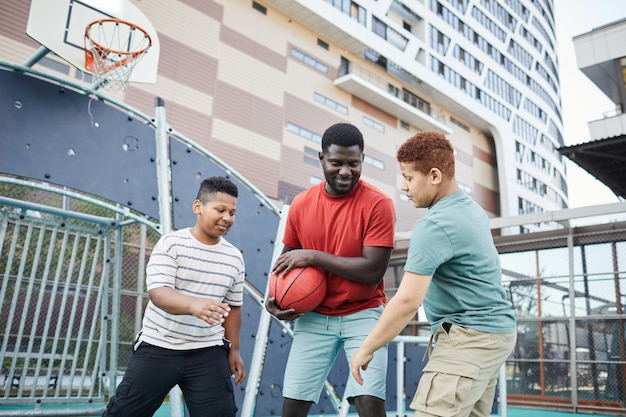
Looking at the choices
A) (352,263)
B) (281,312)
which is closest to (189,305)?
(281,312)

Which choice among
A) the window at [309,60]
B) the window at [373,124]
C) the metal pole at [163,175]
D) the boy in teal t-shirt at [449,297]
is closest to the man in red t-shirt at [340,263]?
the boy in teal t-shirt at [449,297]

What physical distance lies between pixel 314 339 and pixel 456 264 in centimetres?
107

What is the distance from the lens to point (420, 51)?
28.8 meters

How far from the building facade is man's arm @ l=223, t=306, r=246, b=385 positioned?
369 inches

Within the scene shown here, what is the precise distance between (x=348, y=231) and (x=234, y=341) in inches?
44.0

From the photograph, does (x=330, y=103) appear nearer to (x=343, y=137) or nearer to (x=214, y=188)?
(x=214, y=188)

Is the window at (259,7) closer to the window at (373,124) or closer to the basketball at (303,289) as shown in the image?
the window at (373,124)

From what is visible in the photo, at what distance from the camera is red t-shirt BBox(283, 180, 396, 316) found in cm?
292

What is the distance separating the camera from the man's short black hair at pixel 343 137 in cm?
292

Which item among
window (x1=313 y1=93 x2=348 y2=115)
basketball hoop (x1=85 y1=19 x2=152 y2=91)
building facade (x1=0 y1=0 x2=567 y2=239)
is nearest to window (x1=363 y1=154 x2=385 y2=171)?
building facade (x1=0 y1=0 x2=567 y2=239)

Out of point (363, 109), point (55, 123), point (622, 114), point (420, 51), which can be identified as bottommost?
point (55, 123)

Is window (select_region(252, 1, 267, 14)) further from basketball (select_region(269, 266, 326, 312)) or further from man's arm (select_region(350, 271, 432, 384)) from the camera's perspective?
man's arm (select_region(350, 271, 432, 384))

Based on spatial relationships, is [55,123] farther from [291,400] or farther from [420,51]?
[420,51]

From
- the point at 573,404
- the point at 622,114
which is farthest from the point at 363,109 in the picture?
the point at 573,404
